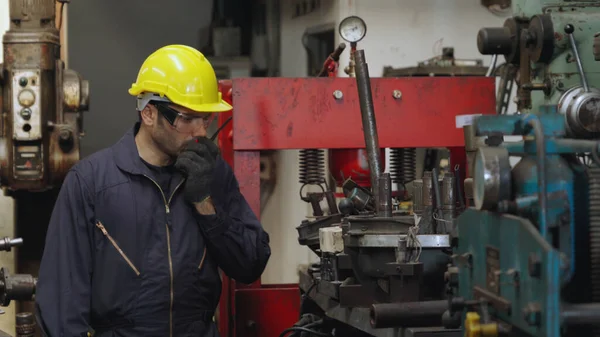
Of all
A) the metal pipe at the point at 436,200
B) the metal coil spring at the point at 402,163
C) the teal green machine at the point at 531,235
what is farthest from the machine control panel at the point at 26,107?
the teal green machine at the point at 531,235

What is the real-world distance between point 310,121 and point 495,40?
76cm

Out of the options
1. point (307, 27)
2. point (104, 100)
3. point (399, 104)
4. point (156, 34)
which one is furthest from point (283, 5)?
point (399, 104)

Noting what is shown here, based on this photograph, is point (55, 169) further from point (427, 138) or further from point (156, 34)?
point (156, 34)

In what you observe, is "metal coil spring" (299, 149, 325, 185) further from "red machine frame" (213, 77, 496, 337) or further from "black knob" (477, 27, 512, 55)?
"black knob" (477, 27, 512, 55)

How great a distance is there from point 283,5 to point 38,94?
10.2ft

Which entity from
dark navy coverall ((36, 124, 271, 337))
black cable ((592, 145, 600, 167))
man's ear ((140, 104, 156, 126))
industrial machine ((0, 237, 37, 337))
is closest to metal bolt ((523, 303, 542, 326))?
black cable ((592, 145, 600, 167))

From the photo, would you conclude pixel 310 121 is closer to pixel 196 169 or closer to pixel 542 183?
pixel 196 169

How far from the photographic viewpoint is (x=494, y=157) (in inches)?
74.2

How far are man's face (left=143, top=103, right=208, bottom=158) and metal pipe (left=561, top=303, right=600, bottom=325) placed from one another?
1.29 metres

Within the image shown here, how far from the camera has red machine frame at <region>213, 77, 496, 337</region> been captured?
3504 mm

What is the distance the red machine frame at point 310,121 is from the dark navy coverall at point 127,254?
0.77m

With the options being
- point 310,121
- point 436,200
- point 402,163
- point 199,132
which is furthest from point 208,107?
point 402,163

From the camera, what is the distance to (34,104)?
3.58 meters

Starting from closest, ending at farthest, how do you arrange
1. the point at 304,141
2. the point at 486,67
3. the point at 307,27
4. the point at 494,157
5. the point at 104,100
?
the point at 494,157, the point at 304,141, the point at 486,67, the point at 307,27, the point at 104,100
